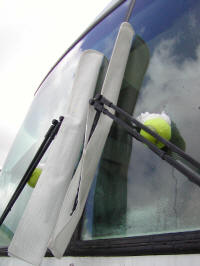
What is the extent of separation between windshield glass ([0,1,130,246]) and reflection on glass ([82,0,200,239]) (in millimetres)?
344

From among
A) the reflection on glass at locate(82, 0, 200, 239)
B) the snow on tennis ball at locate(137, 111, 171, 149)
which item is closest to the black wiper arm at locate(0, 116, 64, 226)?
the reflection on glass at locate(82, 0, 200, 239)

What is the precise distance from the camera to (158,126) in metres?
1.07

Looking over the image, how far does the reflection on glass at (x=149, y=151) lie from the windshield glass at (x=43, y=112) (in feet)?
1.13

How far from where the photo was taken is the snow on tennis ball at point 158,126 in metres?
1.06

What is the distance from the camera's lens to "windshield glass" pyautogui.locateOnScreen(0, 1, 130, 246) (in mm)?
→ 1722

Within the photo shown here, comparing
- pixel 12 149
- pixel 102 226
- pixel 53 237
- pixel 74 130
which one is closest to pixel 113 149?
pixel 74 130

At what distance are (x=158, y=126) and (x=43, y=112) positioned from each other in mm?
1151

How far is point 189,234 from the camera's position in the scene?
87 cm

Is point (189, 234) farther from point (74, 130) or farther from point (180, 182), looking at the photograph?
point (74, 130)

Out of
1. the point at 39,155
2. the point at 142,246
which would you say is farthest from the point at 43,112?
the point at 142,246

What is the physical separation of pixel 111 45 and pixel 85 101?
20.5 inches

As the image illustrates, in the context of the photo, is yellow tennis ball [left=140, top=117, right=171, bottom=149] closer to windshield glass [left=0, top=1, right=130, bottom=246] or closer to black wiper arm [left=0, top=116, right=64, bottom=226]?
black wiper arm [left=0, top=116, right=64, bottom=226]

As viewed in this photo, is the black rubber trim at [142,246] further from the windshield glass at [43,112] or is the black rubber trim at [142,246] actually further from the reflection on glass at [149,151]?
the windshield glass at [43,112]

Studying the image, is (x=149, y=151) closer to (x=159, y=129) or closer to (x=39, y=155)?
(x=159, y=129)
